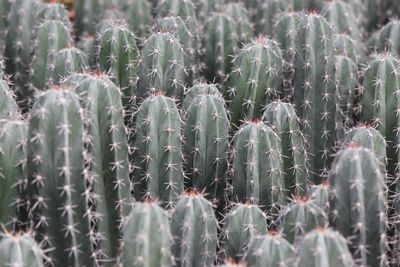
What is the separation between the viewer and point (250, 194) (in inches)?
205

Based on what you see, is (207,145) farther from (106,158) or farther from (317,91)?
(317,91)

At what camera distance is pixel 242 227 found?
4723mm

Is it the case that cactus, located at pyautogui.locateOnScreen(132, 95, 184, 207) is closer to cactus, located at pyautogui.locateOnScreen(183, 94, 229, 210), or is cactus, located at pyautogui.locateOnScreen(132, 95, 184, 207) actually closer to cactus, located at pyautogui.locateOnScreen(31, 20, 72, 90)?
cactus, located at pyautogui.locateOnScreen(183, 94, 229, 210)

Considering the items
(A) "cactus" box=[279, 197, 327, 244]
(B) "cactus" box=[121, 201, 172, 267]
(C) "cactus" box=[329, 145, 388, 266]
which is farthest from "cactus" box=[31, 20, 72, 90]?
(C) "cactus" box=[329, 145, 388, 266]

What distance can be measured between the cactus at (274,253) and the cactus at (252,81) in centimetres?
174

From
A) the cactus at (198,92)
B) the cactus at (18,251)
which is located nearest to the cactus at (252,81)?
the cactus at (198,92)

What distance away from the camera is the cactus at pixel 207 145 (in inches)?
209

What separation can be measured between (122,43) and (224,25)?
1222mm

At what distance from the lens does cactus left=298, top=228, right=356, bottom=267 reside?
12.9ft

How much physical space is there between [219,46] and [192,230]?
2.67 m

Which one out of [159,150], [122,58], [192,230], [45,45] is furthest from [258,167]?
[45,45]

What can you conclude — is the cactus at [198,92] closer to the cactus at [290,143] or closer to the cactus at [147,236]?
the cactus at [290,143]

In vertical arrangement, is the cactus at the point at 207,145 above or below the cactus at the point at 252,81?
below

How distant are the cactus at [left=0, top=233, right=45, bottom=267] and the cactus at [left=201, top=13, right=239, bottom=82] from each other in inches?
119
